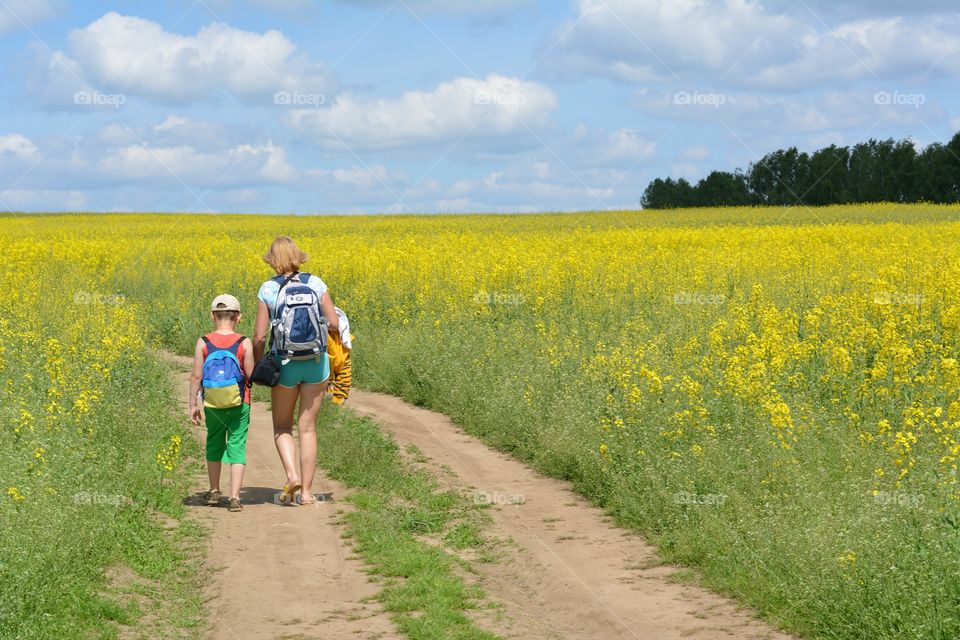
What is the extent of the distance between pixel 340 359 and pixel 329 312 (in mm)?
507

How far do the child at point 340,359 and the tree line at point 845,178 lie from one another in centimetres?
6505

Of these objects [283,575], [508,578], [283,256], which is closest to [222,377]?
[283,256]

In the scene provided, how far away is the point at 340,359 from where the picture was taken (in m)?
9.27

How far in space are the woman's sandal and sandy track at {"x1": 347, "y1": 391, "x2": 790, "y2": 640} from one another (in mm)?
1622

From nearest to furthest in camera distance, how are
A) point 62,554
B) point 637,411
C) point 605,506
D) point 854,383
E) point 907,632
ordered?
point 907,632, point 62,554, point 605,506, point 637,411, point 854,383

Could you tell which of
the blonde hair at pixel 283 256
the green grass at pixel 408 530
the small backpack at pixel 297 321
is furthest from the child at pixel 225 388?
the green grass at pixel 408 530

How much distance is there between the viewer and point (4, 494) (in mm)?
7297

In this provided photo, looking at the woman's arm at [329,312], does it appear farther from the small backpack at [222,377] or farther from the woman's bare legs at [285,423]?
the small backpack at [222,377]

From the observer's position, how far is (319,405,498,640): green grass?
655 centimetres

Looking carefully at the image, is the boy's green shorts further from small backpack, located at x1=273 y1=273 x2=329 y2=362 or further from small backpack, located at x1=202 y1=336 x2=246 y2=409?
small backpack, located at x1=273 y1=273 x2=329 y2=362

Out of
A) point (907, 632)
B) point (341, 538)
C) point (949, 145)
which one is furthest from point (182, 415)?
point (949, 145)

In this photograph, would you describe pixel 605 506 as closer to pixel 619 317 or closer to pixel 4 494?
pixel 4 494

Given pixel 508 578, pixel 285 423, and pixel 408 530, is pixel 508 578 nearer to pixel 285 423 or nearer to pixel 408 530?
pixel 408 530

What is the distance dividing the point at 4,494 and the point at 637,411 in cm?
563
